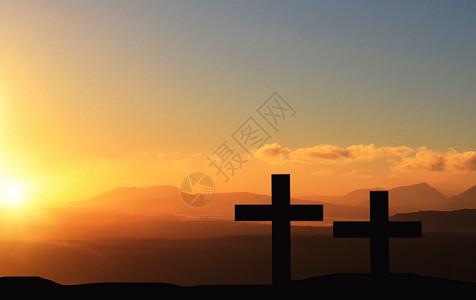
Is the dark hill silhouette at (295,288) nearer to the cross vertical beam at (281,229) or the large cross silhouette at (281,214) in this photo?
the cross vertical beam at (281,229)

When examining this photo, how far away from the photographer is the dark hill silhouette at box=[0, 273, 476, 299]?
38.7ft

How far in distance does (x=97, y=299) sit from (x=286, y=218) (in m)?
4.41

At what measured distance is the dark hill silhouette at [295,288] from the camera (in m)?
11.8

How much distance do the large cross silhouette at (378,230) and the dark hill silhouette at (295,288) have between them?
384 mm

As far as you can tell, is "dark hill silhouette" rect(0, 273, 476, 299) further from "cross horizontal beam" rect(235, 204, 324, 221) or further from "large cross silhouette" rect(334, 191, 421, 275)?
"cross horizontal beam" rect(235, 204, 324, 221)

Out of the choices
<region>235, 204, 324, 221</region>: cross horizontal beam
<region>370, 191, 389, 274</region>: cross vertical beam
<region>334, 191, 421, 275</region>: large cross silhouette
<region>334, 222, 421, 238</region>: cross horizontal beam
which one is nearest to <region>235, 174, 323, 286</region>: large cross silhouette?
<region>235, 204, 324, 221</region>: cross horizontal beam

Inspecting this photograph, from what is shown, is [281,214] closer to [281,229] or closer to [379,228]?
[281,229]

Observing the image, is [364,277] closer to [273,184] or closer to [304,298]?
[304,298]

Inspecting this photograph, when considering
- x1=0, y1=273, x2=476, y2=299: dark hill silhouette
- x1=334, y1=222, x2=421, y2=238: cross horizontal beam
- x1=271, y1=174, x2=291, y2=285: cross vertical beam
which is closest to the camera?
x1=0, y1=273, x2=476, y2=299: dark hill silhouette

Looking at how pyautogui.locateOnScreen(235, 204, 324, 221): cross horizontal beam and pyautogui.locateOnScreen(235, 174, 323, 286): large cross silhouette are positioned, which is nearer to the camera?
pyautogui.locateOnScreen(235, 174, 323, 286): large cross silhouette

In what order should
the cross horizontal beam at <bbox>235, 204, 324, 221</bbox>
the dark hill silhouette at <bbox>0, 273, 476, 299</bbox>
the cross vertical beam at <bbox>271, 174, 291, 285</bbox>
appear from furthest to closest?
the cross horizontal beam at <bbox>235, 204, 324, 221</bbox> < the cross vertical beam at <bbox>271, 174, 291, 285</bbox> < the dark hill silhouette at <bbox>0, 273, 476, 299</bbox>

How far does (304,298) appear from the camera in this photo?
11477mm

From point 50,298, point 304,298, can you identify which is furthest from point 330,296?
point 50,298

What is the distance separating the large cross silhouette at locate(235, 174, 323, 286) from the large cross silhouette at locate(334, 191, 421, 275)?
2.46ft
